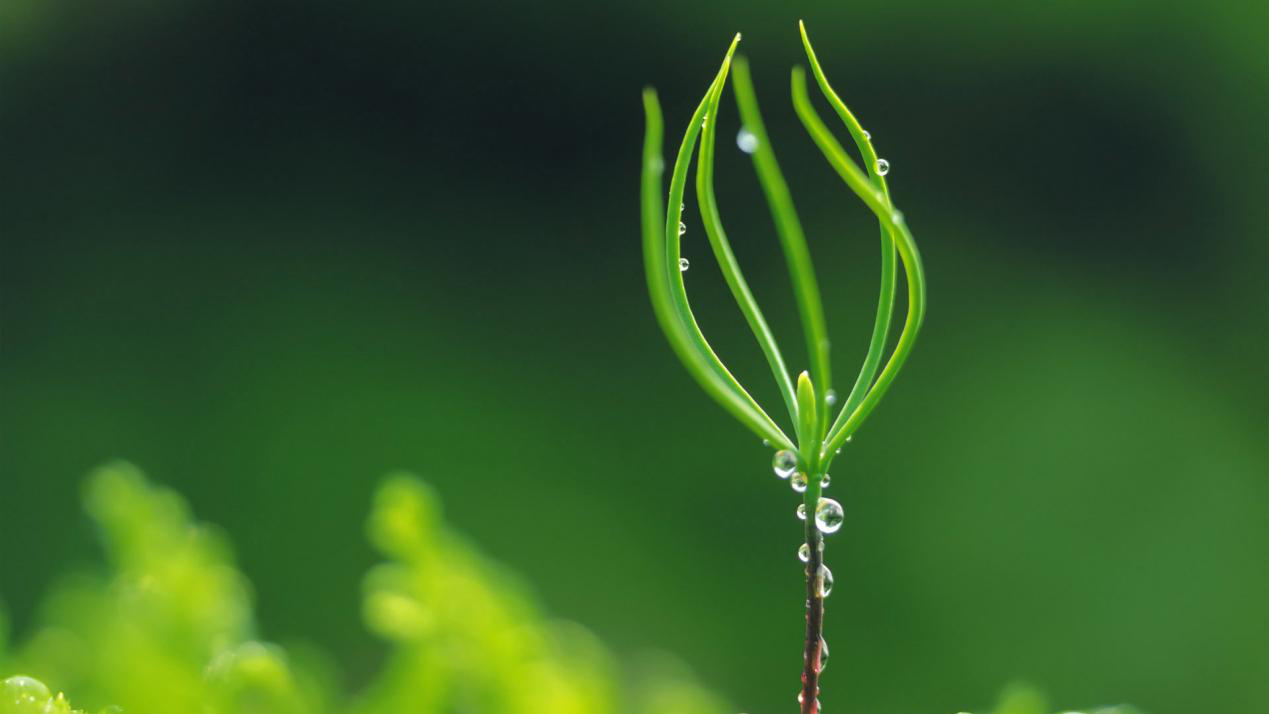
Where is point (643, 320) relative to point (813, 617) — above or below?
above

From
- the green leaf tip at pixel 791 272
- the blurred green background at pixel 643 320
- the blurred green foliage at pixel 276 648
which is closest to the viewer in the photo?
the green leaf tip at pixel 791 272

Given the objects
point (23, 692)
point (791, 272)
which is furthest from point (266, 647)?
point (791, 272)

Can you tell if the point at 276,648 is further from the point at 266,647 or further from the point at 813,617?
the point at 813,617

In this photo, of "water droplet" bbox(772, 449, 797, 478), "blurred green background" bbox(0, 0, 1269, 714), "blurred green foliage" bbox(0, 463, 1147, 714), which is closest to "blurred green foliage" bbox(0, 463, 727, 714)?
"blurred green foliage" bbox(0, 463, 1147, 714)

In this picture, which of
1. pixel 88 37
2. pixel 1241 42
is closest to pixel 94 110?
pixel 88 37

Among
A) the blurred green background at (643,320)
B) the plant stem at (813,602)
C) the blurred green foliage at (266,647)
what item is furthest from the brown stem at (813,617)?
the blurred green background at (643,320)

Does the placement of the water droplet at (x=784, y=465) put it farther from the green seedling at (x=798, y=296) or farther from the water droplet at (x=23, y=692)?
the water droplet at (x=23, y=692)

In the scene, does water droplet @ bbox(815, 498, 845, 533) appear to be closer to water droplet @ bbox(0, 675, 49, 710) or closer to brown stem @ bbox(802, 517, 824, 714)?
brown stem @ bbox(802, 517, 824, 714)
